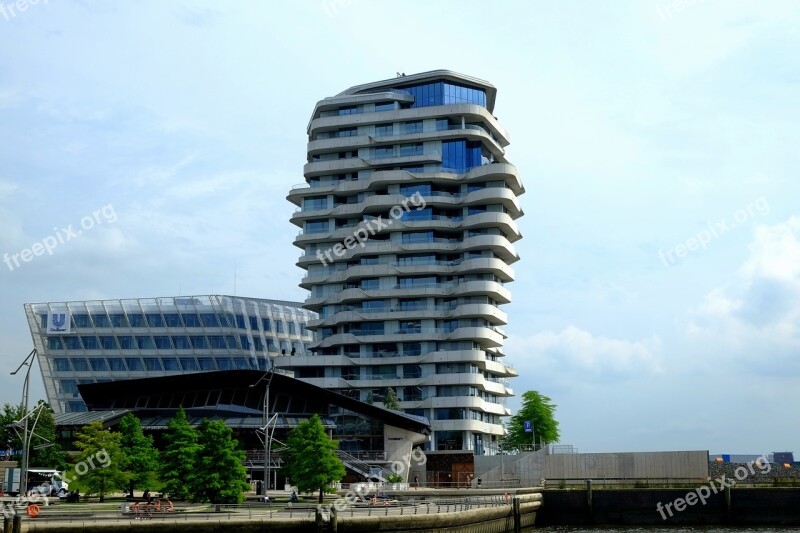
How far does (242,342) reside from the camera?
16038 centimetres

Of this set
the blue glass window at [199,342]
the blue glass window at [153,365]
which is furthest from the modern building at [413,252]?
the blue glass window at [153,365]

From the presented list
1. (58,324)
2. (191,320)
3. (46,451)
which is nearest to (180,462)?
(46,451)

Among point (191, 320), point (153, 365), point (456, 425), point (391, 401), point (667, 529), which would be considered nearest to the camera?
point (667, 529)

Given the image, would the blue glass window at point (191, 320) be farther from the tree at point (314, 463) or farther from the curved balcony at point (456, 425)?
the tree at point (314, 463)

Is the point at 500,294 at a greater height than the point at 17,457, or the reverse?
the point at 500,294

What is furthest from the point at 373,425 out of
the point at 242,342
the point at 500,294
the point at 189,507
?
the point at 189,507

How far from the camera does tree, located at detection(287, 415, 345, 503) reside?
8422cm

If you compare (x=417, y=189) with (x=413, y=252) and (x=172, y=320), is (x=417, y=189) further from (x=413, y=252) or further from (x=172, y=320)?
(x=172, y=320)

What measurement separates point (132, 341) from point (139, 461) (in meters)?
77.6

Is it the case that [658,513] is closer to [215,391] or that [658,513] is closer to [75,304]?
[215,391]

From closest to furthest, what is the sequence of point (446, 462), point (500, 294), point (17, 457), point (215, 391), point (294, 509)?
point (294, 509), point (17, 457), point (215, 391), point (446, 462), point (500, 294)

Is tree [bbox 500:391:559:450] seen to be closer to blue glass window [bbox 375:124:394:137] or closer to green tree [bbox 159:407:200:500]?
blue glass window [bbox 375:124:394:137]

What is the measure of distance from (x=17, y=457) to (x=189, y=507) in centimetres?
5152

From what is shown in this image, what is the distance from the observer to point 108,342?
15900 centimetres
